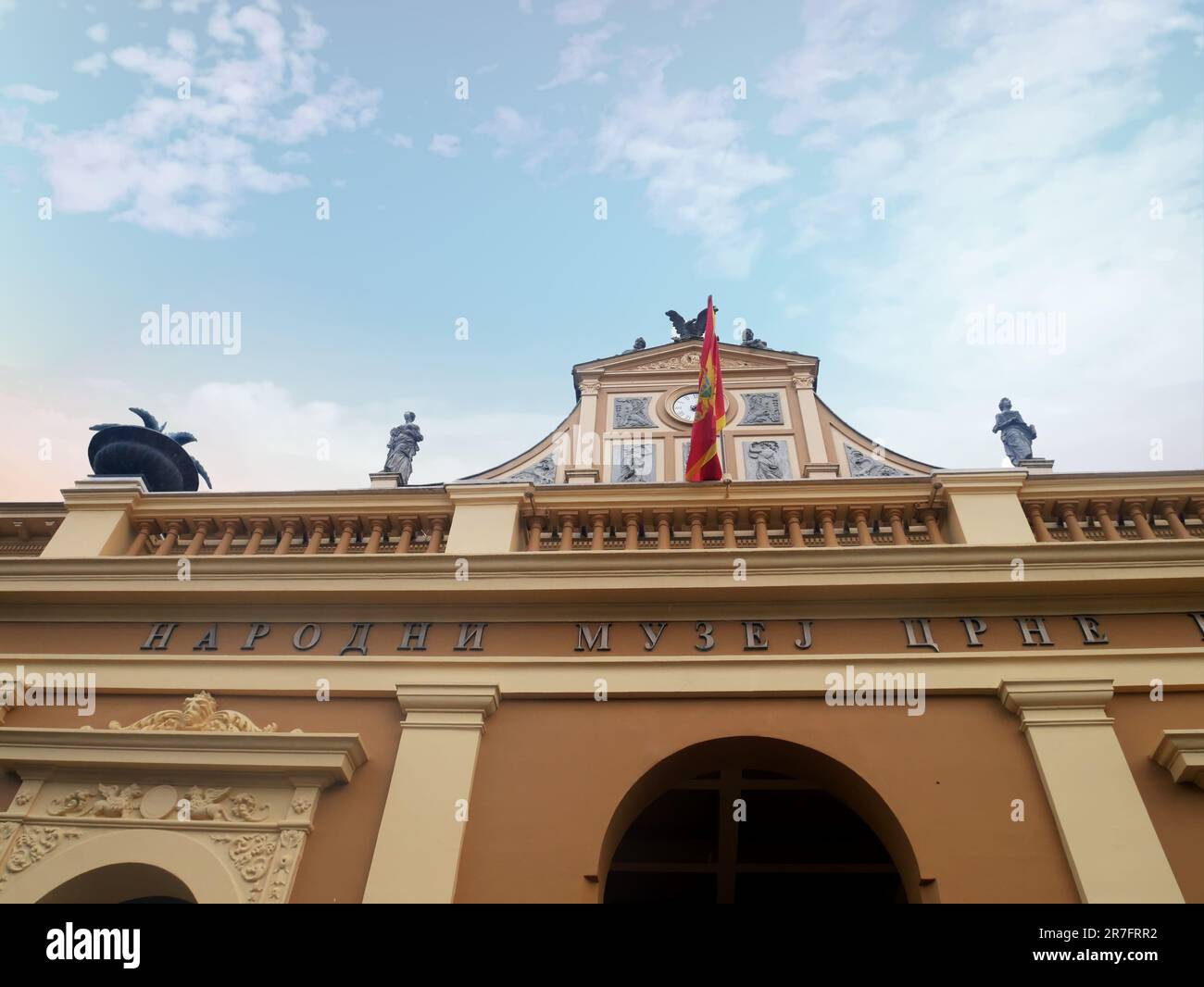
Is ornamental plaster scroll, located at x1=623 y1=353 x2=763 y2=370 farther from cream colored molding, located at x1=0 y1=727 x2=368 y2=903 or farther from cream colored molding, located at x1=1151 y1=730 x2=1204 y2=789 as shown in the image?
cream colored molding, located at x1=1151 y1=730 x2=1204 y2=789

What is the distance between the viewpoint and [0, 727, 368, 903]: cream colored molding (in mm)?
7301

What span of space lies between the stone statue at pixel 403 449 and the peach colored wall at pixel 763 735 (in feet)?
15.0

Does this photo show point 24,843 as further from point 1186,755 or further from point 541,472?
point 1186,755

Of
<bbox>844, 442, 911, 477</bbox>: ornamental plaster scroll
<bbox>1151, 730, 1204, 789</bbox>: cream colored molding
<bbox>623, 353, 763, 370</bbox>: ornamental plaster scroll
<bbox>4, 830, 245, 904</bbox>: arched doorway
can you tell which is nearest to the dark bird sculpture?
<bbox>4, 830, 245, 904</bbox>: arched doorway

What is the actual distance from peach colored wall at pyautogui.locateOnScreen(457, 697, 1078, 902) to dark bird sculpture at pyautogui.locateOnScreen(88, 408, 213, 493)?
5.77 m

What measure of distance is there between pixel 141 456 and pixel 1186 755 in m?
11.1

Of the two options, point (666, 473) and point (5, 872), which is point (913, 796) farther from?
point (5, 872)

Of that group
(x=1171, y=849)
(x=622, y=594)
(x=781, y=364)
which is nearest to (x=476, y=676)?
(x=622, y=594)

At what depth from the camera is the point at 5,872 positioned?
738 cm

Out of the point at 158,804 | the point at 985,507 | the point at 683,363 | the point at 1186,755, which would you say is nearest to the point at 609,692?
the point at 158,804

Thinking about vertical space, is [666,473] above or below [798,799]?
above

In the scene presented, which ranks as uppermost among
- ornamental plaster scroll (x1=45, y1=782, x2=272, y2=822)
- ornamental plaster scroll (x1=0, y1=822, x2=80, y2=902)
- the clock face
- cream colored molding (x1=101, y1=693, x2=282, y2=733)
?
the clock face

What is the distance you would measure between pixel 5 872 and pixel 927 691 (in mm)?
7711

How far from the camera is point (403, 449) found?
1225 cm
